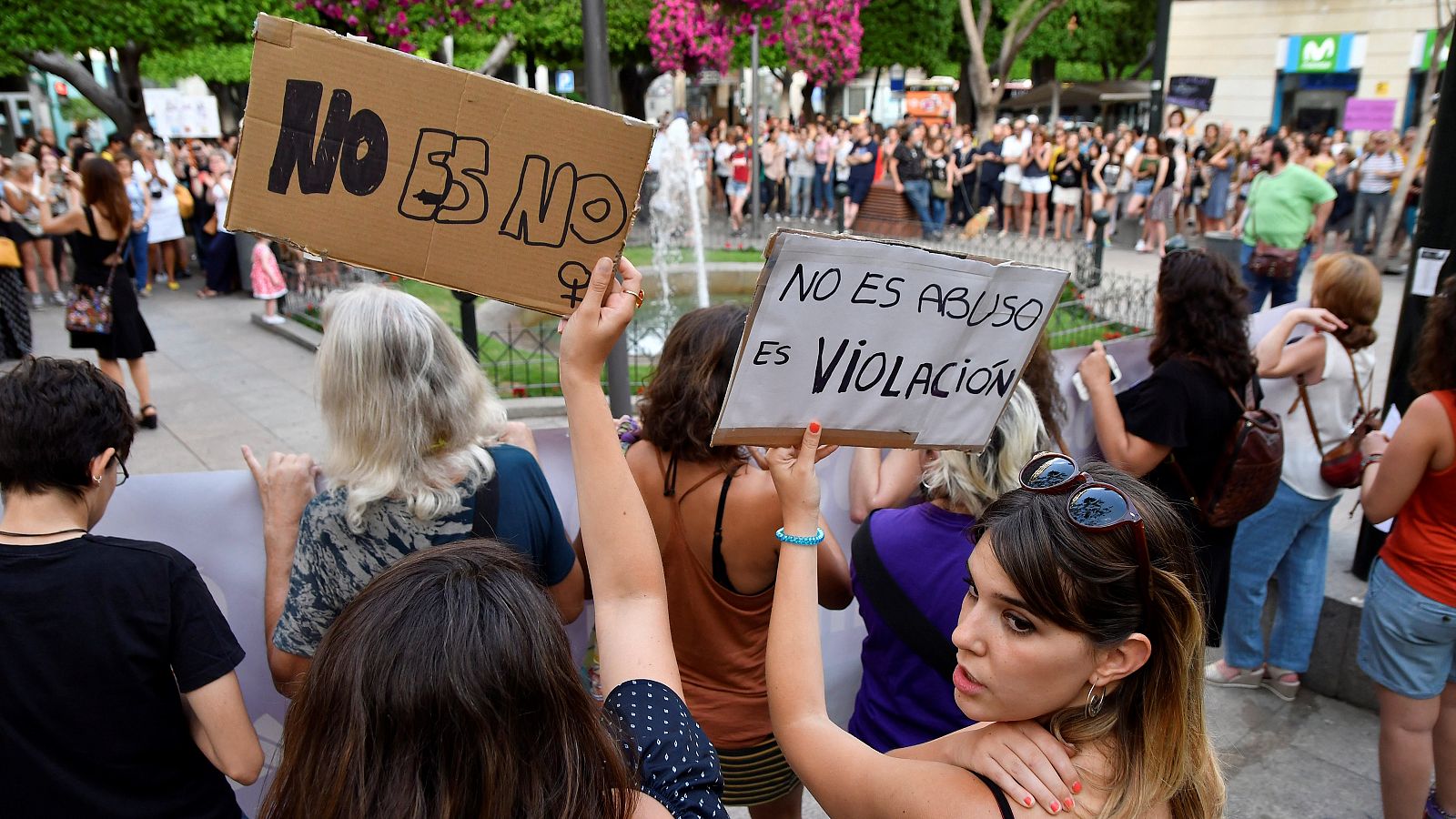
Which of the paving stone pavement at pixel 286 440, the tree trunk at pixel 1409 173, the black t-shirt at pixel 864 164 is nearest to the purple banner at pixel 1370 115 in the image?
the tree trunk at pixel 1409 173

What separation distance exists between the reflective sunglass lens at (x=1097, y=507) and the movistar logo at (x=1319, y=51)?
31.4 m

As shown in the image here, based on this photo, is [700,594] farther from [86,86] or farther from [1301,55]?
[1301,55]

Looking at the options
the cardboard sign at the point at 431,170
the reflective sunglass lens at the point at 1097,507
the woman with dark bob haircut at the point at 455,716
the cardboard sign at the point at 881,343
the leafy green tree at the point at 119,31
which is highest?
the leafy green tree at the point at 119,31

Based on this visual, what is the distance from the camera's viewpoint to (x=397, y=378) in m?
2.30

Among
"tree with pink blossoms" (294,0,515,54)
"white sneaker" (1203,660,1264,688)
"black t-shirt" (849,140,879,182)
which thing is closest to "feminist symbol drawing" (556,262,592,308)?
"white sneaker" (1203,660,1264,688)

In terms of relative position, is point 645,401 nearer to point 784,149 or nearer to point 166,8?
point 166,8

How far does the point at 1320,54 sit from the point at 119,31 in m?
28.1

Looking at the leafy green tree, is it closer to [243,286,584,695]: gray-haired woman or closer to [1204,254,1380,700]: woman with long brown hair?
[243,286,584,695]: gray-haired woman

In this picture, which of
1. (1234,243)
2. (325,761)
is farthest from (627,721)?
(1234,243)

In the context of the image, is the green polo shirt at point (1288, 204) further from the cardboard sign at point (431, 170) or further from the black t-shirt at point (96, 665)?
the black t-shirt at point (96, 665)

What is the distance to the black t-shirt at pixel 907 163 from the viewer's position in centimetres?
1739

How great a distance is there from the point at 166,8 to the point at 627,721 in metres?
17.8

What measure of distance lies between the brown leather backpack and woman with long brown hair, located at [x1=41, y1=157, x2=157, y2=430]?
6.45 meters

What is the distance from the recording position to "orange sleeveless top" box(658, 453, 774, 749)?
2.45 m
